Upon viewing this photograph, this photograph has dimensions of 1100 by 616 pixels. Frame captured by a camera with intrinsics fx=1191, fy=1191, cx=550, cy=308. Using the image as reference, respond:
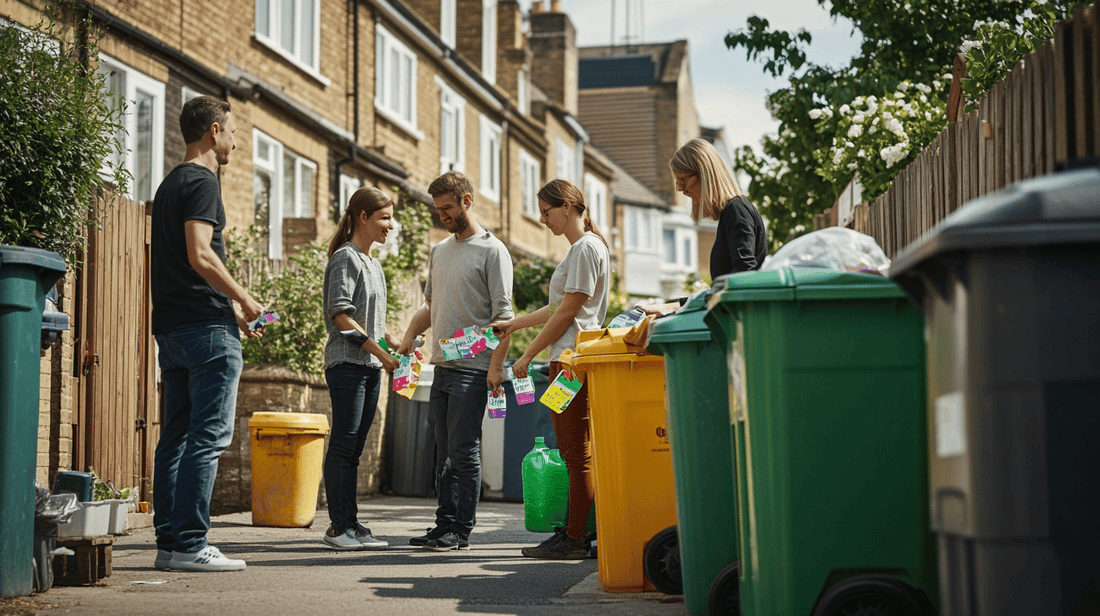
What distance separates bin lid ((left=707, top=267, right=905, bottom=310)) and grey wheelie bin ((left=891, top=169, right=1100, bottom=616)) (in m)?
0.73

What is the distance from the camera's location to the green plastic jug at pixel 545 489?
7496 millimetres

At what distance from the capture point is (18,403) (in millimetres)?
4488

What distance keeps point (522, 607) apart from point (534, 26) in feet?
115

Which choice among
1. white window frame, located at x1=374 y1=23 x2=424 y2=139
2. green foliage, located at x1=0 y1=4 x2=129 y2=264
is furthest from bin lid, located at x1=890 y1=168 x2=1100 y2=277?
white window frame, located at x1=374 y1=23 x2=424 y2=139

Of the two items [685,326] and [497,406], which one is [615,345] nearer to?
[685,326]

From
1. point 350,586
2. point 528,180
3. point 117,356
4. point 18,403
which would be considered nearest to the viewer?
point 18,403

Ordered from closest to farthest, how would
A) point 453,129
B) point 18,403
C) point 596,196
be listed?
1. point 18,403
2. point 453,129
3. point 596,196

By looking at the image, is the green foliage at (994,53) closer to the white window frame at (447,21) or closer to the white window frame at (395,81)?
the white window frame at (395,81)

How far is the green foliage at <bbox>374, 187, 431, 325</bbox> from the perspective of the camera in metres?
12.0

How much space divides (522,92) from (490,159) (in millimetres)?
3687

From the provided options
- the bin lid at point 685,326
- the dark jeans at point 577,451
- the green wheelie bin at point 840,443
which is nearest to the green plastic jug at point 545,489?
the dark jeans at point 577,451

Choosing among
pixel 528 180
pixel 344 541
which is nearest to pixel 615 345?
pixel 344 541

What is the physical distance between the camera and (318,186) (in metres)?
16.8

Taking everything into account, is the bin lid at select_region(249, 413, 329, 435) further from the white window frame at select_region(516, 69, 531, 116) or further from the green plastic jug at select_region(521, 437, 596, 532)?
the white window frame at select_region(516, 69, 531, 116)
